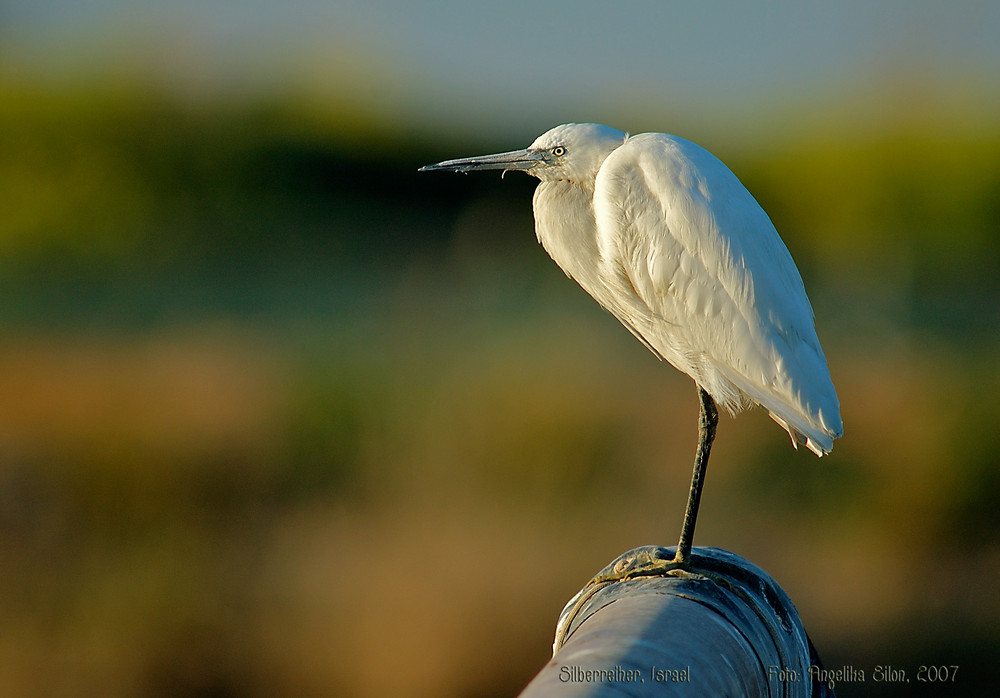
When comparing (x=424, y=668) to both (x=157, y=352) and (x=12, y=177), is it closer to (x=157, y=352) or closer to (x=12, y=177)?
(x=157, y=352)

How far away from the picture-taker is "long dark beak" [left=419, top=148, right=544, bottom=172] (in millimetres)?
1907

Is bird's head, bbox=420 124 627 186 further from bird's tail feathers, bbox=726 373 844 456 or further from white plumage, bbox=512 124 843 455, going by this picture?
bird's tail feathers, bbox=726 373 844 456

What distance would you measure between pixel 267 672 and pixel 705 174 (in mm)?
3236

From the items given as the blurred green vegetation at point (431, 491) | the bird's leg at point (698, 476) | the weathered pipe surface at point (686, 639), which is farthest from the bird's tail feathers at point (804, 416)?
the blurred green vegetation at point (431, 491)

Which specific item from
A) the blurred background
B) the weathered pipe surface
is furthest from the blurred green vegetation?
the weathered pipe surface

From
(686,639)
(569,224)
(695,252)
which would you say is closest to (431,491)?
(569,224)

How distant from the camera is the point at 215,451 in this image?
4.72m

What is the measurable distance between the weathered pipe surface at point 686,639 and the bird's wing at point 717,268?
422 millimetres

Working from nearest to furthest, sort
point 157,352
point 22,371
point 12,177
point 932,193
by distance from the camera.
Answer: point 22,371
point 157,352
point 932,193
point 12,177

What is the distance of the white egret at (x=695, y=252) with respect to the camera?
5.98ft

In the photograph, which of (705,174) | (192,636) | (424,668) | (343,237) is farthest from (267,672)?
(343,237)

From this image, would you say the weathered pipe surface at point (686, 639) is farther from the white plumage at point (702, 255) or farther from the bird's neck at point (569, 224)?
the bird's neck at point (569, 224)

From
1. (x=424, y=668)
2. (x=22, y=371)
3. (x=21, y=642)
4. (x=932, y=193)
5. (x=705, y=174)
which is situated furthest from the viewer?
(x=932, y=193)

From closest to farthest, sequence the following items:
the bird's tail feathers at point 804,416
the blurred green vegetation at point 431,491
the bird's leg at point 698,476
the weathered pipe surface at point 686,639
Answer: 1. the weathered pipe surface at point 686,639
2. the bird's leg at point 698,476
3. the bird's tail feathers at point 804,416
4. the blurred green vegetation at point 431,491
